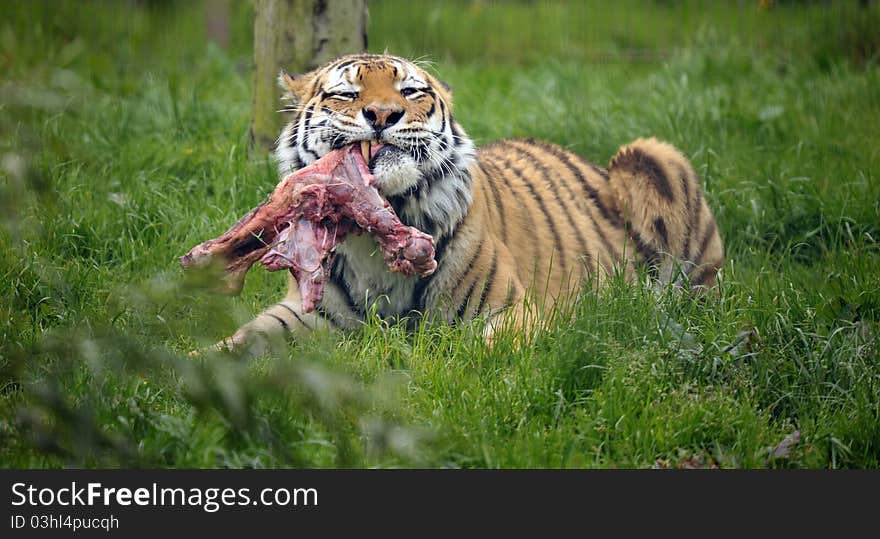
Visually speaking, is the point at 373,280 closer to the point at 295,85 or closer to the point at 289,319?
the point at 289,319

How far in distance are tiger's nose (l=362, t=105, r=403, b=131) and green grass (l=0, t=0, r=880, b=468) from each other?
0.73m

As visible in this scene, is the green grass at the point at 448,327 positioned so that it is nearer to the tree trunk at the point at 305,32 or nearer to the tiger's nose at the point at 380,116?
the tree trunk at the point at 305,32

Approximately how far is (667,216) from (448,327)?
1.67 metres

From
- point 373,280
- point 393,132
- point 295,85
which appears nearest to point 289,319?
point 373,280

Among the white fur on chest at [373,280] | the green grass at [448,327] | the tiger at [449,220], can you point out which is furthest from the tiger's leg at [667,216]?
the white fur on chest at [373,280]

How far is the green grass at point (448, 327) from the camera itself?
1.53m

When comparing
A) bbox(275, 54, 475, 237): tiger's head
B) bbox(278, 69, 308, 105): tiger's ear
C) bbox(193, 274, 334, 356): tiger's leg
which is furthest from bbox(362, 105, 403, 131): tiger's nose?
bbox(193, 274, 334, 356): tiger's leg

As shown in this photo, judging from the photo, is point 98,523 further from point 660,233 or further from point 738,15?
point 738,15

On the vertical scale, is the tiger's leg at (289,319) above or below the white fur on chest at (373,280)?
below

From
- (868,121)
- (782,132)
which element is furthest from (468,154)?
(868,121)

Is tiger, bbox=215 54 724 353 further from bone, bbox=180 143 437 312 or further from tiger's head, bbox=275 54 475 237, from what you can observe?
bone, bbox=180 143 437 312

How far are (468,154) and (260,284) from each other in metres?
1.11

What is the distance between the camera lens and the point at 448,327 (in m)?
3.80

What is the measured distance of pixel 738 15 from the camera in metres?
8.86
